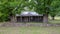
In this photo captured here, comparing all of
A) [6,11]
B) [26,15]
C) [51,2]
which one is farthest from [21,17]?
[51,2]

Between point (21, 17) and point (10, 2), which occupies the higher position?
point (10, 2)

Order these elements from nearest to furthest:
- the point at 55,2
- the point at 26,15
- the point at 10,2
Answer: the point at 55,2, the point at 10,2, the point at 26,15

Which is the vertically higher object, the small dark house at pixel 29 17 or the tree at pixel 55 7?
the tree at pixel 55 7

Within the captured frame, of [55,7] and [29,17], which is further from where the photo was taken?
[29,17]

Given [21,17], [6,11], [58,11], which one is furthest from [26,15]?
[58,11]

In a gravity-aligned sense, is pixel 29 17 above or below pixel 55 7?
below

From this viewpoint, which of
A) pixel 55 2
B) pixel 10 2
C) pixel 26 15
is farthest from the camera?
pixel 26 15

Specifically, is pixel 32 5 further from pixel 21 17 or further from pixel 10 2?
pixel 21 17

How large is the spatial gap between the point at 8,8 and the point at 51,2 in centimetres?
976

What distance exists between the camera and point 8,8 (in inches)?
1501

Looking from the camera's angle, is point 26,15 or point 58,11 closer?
point 58,11

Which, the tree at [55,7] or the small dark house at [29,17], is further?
the small dark house at [29,17]

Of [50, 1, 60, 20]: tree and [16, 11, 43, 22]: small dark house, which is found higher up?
[50, 1, 60, 20]: tree

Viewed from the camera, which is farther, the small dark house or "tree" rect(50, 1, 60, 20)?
the small dark house
